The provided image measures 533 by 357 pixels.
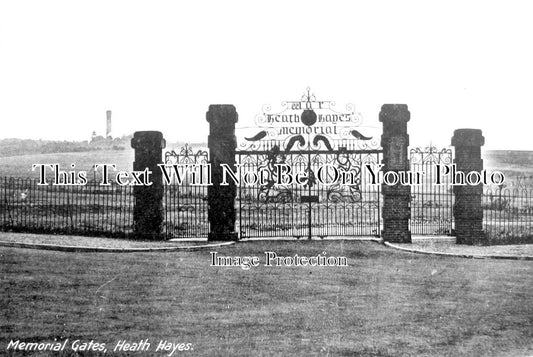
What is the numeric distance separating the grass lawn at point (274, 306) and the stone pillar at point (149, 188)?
4621mm

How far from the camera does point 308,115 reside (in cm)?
1700

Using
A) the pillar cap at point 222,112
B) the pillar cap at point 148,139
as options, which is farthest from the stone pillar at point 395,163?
the pillar cap at point 148,139

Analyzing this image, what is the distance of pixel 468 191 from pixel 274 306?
10415mm

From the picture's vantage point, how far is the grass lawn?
266 inches

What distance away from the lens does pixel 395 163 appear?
1694cm

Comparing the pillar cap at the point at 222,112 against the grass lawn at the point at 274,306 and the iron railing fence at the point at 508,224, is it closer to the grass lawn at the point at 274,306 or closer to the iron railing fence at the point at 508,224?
the grass lawn at the point at 274,306

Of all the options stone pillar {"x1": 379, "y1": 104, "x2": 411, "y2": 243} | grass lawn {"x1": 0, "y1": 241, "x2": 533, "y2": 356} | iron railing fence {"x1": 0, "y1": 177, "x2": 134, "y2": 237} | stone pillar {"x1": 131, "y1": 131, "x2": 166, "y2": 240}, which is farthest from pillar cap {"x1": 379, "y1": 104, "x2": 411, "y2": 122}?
iron railing fence {"x1": 0, "y1": 177, "x2": 134, "y2": 237}

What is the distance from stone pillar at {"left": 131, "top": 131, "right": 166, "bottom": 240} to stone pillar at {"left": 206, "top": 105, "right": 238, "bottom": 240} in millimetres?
1616

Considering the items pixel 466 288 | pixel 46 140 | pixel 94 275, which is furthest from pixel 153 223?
pixel 46 140

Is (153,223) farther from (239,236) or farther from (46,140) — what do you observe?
(46,140)

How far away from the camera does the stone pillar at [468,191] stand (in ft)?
56.0

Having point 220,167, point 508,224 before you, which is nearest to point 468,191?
point 508,224
